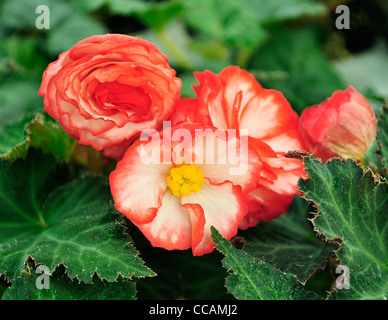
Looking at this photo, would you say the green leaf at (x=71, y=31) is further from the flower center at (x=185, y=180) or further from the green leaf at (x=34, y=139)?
the flower center at (x=185, y=180)

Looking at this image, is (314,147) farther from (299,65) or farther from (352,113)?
(299,65)

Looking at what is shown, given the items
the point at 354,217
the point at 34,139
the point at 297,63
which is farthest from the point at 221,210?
the point at 297,63

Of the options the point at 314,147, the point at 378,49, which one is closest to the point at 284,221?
the point at 314,147

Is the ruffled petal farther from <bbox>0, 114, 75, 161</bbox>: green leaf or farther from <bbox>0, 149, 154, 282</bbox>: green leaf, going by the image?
<bbox>0, 114, 75, 161</bbox>: green leaf

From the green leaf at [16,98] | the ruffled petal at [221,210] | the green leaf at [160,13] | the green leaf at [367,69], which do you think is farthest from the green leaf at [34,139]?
the green leaf at [367,69]

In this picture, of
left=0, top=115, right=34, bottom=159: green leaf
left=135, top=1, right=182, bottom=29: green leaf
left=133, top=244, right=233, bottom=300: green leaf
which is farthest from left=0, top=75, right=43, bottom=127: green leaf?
left=133, top=244, right=233, bottom=300: green leaf

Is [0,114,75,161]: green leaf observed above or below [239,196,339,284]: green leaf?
above
